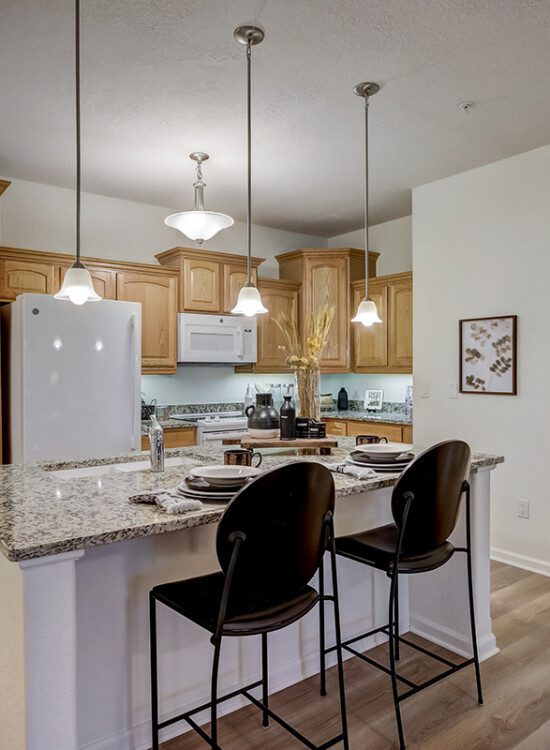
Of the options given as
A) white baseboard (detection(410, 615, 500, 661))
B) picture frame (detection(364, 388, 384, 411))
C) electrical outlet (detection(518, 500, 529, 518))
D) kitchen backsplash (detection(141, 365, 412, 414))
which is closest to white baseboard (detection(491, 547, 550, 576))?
electrical outlet (detection(518, 500, 529, 518))

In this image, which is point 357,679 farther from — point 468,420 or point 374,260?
point 374,260

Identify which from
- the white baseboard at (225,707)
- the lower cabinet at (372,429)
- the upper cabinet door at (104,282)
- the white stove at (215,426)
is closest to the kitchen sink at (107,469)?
the white baseboard at (225,707)

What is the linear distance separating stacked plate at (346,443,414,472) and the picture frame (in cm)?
298

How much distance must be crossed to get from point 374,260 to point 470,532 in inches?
136

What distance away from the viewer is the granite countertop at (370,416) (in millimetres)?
4656

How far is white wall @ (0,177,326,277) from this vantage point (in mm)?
4039

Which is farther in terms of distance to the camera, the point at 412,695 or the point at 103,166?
the point at 103,166

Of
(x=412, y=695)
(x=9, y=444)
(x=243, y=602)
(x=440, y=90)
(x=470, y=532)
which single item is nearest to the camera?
(x=243, y=602)

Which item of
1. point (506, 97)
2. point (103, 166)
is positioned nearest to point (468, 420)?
point (506, 97)

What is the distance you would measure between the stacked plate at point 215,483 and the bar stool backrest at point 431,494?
20.1 inches

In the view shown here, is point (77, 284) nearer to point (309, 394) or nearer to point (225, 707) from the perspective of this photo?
point (309, 394)

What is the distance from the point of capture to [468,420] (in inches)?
154

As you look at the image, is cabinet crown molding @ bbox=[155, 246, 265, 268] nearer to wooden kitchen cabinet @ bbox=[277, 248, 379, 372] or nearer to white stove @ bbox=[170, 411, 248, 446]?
wooden kitchen cabinet @ bbox=[277, 248, 379, 372]

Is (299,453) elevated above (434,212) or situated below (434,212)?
below
